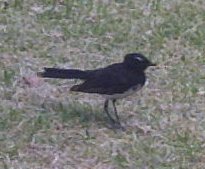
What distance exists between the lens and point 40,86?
7988 millimetres

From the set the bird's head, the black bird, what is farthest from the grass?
the bird's head

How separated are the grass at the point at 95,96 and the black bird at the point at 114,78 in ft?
0.88

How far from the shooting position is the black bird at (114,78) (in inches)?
285

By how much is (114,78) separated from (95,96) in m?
0.57

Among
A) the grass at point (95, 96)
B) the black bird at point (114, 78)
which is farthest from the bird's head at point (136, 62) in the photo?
the grass at point (95, 96)

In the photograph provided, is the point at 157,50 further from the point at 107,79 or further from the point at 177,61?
the point at 107,79

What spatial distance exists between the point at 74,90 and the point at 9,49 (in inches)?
59.3

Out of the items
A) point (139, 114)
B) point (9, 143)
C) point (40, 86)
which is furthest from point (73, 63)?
point (9, 143)

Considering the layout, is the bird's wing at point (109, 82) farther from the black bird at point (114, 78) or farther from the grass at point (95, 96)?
the grass at point (95, 96)

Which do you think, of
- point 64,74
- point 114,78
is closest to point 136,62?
point 114,78

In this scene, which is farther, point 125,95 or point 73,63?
point 73,63

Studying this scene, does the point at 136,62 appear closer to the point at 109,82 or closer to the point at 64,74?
the point at 109,82

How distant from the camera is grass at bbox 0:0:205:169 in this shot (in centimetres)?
696

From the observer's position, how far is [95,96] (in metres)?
7.85
